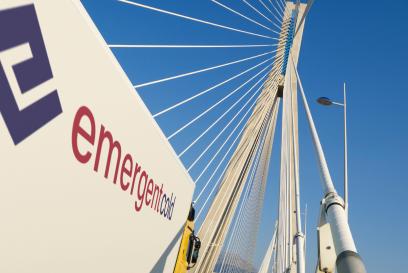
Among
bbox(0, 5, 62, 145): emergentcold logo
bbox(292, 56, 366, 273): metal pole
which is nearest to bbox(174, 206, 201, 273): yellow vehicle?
bbox(292, 56, 366, 273): metal pole

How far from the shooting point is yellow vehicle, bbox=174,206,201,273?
4369 mm

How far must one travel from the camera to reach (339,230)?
179cm

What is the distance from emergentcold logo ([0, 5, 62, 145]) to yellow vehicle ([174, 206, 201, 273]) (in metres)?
2.96

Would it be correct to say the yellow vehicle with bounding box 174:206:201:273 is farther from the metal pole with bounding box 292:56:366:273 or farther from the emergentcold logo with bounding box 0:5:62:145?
the emergentcold logo with bounding box 0:5:62:145

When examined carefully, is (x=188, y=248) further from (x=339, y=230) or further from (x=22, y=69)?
(x=22, y=69)

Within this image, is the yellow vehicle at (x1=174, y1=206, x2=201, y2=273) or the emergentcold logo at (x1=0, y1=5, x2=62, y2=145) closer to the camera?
the emergentcold logo at (x1=0, y1=5, x2=62, y2=145)

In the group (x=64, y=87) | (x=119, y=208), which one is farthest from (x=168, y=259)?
(x=64, y=87)

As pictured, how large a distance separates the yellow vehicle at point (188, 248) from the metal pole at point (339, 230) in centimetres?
216

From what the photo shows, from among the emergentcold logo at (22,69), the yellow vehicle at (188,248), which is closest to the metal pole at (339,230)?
Answer: the emergentcold logo at (22,69)

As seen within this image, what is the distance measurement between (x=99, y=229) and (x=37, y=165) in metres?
0.70

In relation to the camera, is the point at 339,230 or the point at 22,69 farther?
the point at 339,230

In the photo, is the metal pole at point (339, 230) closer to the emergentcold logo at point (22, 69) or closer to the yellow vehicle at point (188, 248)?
the emergentcold logo at point (22, 69)

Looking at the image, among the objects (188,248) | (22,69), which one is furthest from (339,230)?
(188,248)

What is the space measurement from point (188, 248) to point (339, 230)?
3.17 m
